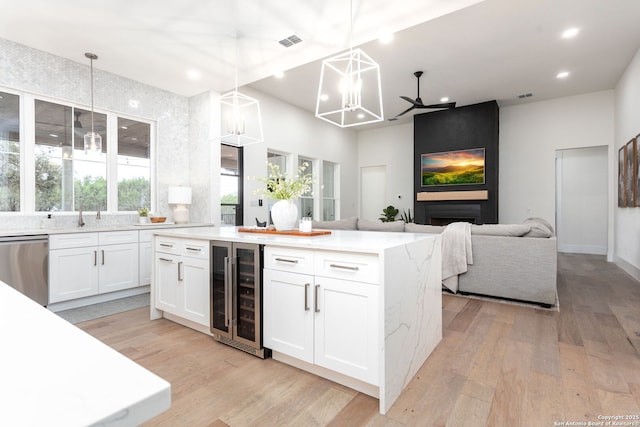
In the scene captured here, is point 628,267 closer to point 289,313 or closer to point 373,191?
point 373,191

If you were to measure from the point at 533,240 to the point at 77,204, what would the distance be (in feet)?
17.9

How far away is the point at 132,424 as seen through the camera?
1.30 feet

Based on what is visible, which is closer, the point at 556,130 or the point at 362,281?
the point at 362,281

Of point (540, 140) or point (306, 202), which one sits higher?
point (540, 140)

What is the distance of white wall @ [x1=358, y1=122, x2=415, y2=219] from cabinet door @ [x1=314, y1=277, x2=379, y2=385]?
22.2 feet

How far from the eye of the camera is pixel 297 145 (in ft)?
22.9

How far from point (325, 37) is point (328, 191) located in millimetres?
4808

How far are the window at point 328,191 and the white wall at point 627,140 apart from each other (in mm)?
5491

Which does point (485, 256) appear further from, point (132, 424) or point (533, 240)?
point (132, 424)

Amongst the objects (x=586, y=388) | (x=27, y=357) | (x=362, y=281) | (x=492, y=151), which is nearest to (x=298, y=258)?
(x=362, y=281)

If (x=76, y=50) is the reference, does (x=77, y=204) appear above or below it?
below

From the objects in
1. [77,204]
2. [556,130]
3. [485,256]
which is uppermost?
[556,130]

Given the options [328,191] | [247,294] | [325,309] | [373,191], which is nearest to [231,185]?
[328,191]

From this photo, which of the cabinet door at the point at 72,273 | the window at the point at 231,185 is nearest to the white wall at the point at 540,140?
the window at the point at 231,185
